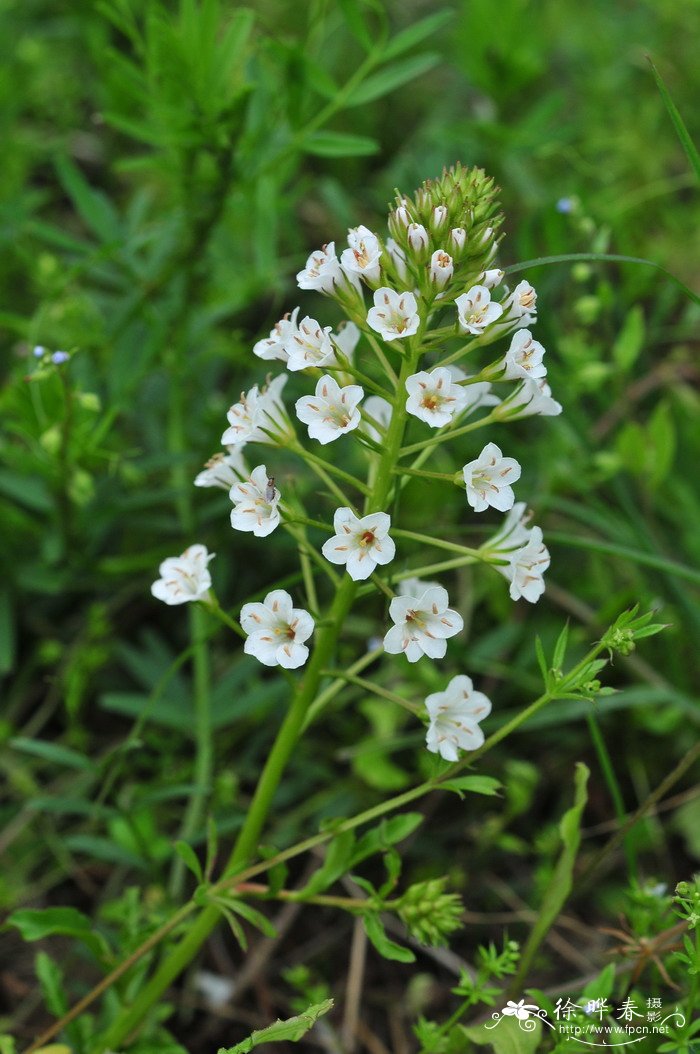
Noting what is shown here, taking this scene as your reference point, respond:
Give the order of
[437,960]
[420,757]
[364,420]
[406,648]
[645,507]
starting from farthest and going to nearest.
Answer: [645,507], [420,757], [437,960], [364,420], [406,648]

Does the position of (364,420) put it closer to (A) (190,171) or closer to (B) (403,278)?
(B) (403,278)

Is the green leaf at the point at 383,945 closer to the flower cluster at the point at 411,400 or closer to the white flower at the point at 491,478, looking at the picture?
the flower cluster at the point at 411,400

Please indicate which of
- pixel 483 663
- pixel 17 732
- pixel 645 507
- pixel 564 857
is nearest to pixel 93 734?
pixel 17 732

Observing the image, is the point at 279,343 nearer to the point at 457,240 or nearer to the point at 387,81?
the point at 457,240

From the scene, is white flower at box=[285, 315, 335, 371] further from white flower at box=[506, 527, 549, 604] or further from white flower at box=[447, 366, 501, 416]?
white flower at box=[506, 527, 549, 604]

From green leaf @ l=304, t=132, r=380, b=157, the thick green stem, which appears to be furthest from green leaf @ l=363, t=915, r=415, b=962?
green leaf @ l=304, t=132, r=380, b=157
